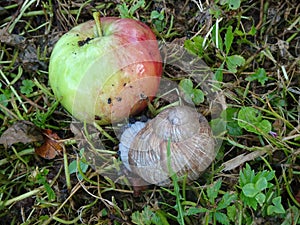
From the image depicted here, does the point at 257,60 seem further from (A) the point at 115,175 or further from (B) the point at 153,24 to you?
(A) the point at 115,175

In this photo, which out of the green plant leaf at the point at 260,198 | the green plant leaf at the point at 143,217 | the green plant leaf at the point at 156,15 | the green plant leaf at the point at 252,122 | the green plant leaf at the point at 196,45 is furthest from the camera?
the green plant leaf at the point at 156,15

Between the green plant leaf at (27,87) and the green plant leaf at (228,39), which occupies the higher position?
the green plant leaf at (228,39)

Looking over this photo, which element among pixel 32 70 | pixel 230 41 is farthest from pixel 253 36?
pixel 32 70

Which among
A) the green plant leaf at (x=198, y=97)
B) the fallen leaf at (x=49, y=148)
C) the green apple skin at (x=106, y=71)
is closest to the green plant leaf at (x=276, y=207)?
the green plant leaf at (x=198, y=97)

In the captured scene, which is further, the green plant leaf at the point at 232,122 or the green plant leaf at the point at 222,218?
the green plant leaf at the point at 232,122

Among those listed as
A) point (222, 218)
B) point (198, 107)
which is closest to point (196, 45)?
point (198, 107)

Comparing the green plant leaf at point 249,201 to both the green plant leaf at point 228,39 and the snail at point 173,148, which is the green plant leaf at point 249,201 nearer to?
the snail at point 173,148

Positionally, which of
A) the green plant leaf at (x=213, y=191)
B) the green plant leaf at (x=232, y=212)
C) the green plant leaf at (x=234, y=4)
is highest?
the green plant leaf at (x=234, y=4)
